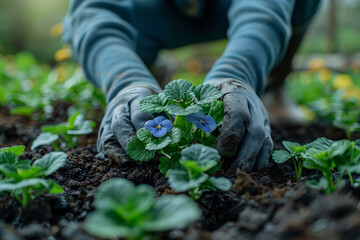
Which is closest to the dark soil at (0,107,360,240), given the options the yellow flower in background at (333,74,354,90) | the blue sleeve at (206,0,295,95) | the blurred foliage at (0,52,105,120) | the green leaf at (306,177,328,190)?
the green leaf at (306,177,328,190)

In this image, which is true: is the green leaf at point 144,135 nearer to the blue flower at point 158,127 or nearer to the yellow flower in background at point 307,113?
the blue flower at point 158,127

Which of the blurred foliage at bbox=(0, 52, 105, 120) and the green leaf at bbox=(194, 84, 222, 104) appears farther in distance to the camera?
the blurred foliage at bbox=(0, 52, 105, 120)

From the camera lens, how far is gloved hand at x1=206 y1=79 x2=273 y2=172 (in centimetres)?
108

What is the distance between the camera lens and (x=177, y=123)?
1109 millimetres

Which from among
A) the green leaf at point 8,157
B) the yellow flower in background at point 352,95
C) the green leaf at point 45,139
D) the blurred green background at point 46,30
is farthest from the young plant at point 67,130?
the blurred green background at point 46,30

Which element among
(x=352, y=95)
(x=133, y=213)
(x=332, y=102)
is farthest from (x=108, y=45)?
(x=352, y=95)

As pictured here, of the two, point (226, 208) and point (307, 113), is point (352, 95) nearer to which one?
point (307, 113)

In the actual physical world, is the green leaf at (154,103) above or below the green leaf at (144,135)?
above

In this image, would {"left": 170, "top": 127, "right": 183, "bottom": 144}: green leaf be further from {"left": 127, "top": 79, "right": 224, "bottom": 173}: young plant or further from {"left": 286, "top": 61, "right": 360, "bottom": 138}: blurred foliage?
{"left": 286, "top": 61, "right": 360, "bottom": 138}: blurred foliage

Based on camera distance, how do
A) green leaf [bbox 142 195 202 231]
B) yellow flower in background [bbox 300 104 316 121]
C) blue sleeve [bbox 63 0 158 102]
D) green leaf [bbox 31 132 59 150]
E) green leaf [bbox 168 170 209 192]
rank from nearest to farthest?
green leaf [bbox 142 195 202 231] < green leaf [bbox 168 170 209 192] < green leaf [bbox 31 132 59 150] < blue sleeve [bbox 63 0 158 102] < yellow flower in background [bbox 300 104 316 121]

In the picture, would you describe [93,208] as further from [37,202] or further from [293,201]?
[293,201]

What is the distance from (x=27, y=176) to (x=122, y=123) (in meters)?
0.38

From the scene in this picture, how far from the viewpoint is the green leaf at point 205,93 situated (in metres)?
1.07

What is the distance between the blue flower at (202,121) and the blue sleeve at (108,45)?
1.19ft
